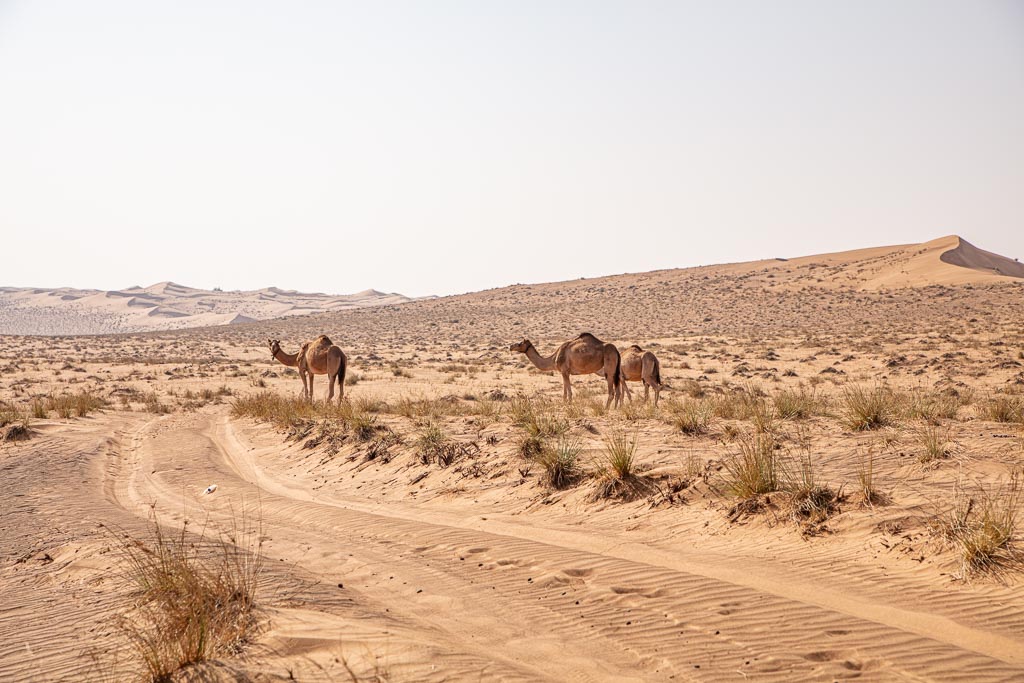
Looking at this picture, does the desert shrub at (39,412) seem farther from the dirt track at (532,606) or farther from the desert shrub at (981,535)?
the desert shrub at (981,535)

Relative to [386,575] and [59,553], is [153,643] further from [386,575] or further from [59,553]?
[59,553]

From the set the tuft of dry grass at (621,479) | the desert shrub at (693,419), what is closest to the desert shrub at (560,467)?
the tuft of dry grass at (621,479)

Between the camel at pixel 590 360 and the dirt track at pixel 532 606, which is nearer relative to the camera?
the dirt track at pixel 532 606

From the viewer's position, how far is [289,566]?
7676mm

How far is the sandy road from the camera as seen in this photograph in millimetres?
5336

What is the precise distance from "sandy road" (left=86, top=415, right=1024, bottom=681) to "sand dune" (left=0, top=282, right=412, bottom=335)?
119 meters

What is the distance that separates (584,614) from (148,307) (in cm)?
15419

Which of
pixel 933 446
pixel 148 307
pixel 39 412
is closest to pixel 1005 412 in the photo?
pixel 933 446

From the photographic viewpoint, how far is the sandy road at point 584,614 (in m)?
5.34

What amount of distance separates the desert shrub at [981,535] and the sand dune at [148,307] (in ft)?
400

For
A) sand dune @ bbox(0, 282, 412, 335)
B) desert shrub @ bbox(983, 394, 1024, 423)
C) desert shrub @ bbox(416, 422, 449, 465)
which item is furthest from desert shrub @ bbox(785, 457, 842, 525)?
sand dune @ bbox(0, 282, 412, 335)

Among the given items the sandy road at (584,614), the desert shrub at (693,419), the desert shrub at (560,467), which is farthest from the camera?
the desert shrub at (693,419)

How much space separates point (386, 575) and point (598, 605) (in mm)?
2178

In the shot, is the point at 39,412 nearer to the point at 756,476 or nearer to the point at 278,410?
the point at 278,410
